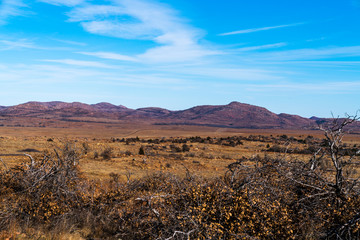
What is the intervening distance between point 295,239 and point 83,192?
207 inches

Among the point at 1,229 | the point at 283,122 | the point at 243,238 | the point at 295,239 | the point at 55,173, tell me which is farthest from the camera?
the point at 283,122

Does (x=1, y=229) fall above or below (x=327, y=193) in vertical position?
below

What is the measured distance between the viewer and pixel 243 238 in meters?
4.85

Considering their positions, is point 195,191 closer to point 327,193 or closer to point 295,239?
point 295,239

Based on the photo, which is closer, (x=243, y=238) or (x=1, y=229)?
(x=243, y=238)

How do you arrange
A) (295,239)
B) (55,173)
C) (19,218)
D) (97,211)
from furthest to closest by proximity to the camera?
(55,173), (97,211), (19,218), (295,239)

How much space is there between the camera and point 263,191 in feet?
19.3

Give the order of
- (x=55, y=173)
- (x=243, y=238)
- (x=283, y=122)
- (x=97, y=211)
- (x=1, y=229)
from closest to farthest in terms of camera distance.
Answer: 1. (x=243, y=238)
2. (x=1, y=229)
3. (x=97, y=211)
4. (x=55, y=173)
5. (x=283, y=122)

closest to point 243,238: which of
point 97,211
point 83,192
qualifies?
point 97,211

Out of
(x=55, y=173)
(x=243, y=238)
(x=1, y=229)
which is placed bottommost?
(x=1, y=229)

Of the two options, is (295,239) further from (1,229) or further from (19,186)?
(19,186)

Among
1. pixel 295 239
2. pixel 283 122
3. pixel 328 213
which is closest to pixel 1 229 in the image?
pixel 295 239

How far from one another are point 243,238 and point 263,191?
136 cm

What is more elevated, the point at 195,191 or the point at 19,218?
the point at 195,191
